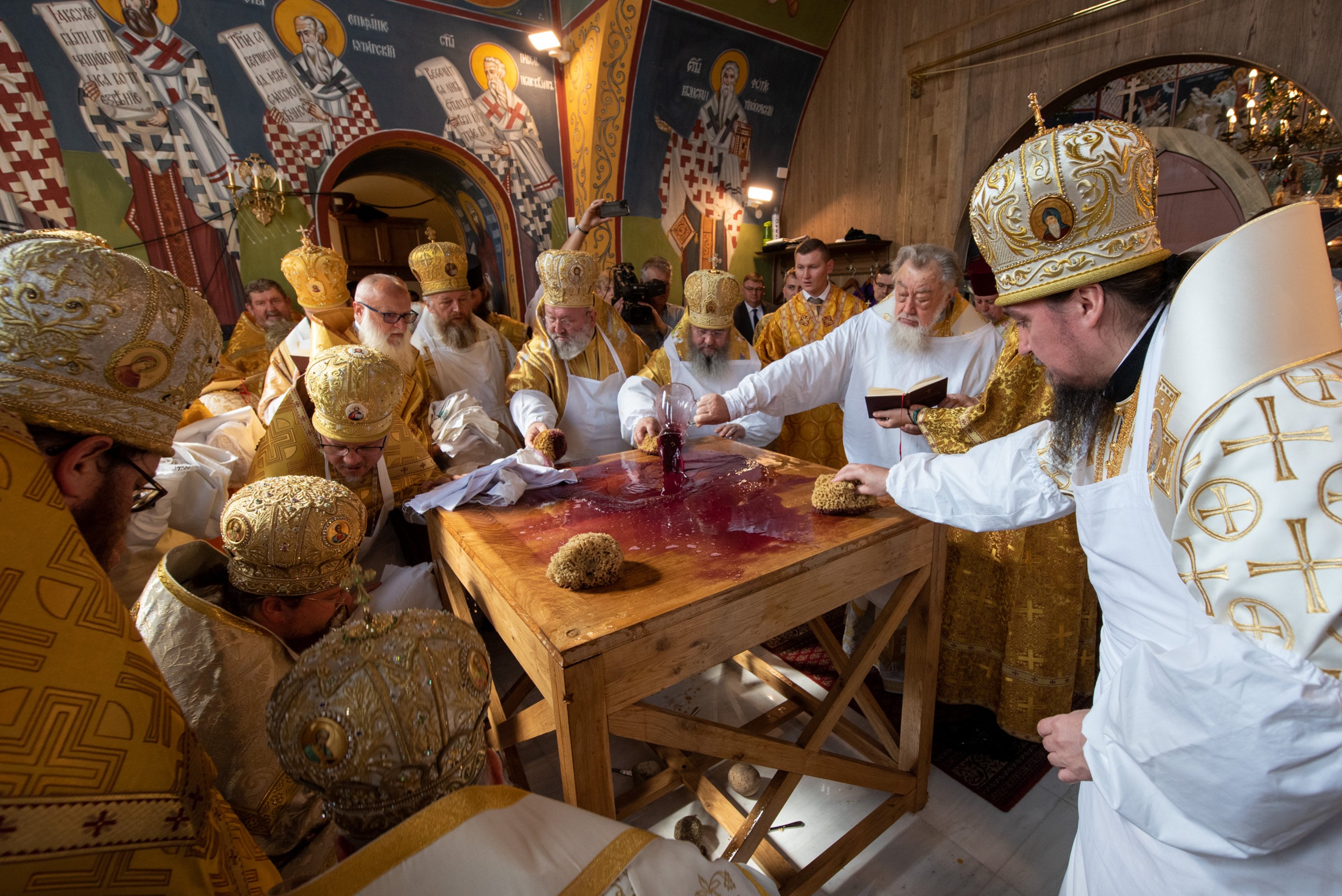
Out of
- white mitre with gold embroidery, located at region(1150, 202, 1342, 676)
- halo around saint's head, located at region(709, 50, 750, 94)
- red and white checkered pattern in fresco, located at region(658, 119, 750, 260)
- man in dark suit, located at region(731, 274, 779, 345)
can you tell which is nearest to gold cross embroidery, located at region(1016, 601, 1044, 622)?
white mitre with gold embroidery, located at region(1150, 202, 1342, 676)

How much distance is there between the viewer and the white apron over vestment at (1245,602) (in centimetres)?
69

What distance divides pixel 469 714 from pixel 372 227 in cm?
1179

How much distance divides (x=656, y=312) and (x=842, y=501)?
432cm

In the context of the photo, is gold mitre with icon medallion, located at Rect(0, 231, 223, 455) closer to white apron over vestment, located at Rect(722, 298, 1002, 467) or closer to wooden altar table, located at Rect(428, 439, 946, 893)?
wooden altar table, located at Rect(428, 439, 946, 893)

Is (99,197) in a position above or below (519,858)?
above

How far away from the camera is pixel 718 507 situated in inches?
76.1

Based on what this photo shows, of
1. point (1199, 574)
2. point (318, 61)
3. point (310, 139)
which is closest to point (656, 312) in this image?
point (310, 139)

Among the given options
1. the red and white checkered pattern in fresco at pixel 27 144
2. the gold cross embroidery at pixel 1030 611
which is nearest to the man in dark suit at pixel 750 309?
the gold cross embroidery at pixel 1030 611

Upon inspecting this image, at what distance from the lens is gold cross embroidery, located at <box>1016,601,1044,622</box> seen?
2.32m

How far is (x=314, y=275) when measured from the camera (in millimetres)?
3785

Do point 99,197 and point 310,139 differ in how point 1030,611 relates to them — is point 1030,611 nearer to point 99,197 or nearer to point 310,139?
point 310,139

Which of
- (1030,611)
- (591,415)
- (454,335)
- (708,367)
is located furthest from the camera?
(454,335)

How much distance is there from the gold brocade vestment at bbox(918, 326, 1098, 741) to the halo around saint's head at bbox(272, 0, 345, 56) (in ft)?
19.6

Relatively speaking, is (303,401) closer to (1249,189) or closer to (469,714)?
(469,714)
